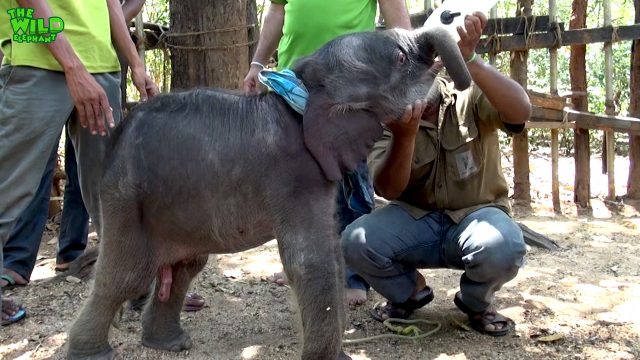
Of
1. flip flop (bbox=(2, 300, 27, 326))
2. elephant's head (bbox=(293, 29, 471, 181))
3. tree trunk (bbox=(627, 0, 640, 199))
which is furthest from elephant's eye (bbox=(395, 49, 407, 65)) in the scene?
tree trunk (bbox=(627, 0, 640, 199))

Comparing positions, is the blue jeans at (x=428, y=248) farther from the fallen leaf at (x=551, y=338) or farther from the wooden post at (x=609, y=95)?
the wooden post at (x=609, y=95)

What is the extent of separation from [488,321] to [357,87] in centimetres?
145

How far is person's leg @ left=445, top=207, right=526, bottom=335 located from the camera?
3229mm

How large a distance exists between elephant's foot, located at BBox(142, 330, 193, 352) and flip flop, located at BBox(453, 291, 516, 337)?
54.9 inches

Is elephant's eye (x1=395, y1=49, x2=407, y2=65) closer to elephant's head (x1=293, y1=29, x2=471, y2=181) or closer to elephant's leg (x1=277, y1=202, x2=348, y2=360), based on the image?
elephant's head (x1=293, y1=29, x2=471, y2=181)

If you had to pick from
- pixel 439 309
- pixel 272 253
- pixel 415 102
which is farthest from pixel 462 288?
pixel 272 253

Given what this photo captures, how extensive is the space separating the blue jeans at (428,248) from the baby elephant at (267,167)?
51 centimetres

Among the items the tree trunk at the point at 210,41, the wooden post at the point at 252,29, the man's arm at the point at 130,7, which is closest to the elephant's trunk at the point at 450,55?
the tree trunk at the point at 210,41

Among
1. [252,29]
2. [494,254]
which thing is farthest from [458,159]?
[252,29]

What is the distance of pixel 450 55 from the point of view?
2707mm

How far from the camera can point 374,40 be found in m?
2.86

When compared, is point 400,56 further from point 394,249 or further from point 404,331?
point 404,331

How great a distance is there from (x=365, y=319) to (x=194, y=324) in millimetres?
913

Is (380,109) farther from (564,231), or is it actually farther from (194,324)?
(564,231)
